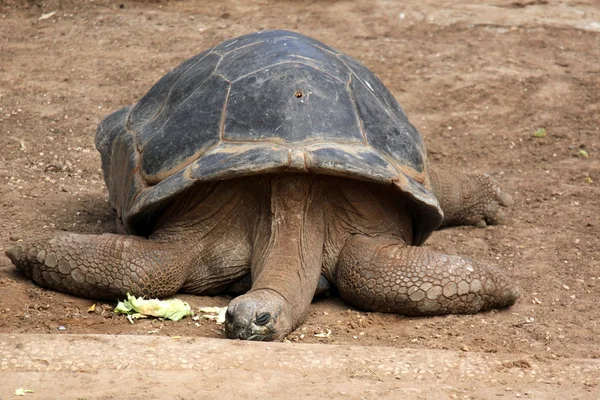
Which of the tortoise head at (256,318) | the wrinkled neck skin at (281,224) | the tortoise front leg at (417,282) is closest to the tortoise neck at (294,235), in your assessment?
the wrinkled neck skin at (281,224)

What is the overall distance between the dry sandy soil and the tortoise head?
0.72ft

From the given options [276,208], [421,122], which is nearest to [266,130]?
[276,208]

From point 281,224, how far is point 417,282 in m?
0.70

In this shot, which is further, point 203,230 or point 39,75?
point 39,75

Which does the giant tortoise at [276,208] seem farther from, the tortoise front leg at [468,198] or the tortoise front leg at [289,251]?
the tortoise front leg at [468,198]

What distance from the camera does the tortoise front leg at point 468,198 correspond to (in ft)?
20.7

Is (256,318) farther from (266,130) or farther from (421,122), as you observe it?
(421,122)

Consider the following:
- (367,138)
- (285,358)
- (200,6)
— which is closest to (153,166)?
(367,138)

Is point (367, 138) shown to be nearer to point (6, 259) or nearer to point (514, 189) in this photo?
point (6, 259)

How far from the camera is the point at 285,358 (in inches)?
149

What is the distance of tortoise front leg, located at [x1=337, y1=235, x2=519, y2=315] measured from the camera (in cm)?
472

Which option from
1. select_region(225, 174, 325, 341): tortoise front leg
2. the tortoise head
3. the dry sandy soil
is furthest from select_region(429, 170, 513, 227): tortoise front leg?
the tortoise head

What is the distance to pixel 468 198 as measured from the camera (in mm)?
6387

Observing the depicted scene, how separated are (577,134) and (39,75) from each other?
15.3 feet
